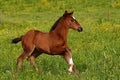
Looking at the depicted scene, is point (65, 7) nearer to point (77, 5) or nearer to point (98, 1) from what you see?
point (77, 5)

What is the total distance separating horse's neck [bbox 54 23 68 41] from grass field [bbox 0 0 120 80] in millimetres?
931

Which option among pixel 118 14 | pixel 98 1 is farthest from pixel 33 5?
pixel 118 14

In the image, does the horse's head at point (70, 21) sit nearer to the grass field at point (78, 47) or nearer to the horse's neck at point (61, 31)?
the horse's neck at point (61, 31)

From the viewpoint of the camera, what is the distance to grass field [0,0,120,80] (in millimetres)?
10523

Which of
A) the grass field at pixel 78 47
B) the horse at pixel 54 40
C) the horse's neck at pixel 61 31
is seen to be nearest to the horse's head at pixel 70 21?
the horse at pixel 54 40

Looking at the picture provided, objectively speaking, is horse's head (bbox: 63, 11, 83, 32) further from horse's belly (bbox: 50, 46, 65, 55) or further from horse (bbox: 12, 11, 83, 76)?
horse's belly (bbox: 50, 46, 65, 55)

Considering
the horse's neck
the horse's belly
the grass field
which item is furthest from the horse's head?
the grass field

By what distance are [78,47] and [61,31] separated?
15.9 ft

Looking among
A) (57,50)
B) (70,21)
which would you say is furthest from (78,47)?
(57,50)

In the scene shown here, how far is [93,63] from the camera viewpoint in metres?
12.3

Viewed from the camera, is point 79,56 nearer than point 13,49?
Yes

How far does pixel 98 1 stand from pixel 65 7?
4536 mm

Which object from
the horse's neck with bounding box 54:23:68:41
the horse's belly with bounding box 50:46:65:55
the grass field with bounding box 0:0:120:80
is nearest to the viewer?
the grass field with bounding box 0:0:120:80

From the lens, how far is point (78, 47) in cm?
1697
